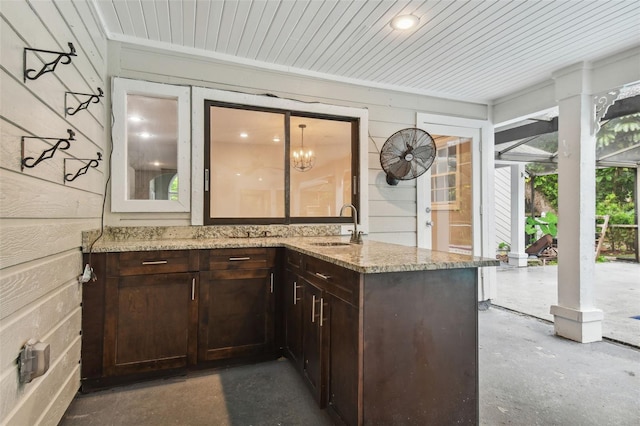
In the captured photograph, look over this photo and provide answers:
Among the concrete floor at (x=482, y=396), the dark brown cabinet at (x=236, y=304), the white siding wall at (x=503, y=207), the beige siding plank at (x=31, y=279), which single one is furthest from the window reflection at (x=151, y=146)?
the white siding wall at (x=503, y=207)

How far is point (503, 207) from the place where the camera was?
8.50m

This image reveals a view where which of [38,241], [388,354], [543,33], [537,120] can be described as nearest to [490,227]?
[537,120]

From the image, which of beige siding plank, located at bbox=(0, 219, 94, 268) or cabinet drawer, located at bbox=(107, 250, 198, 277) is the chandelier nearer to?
cabinet drawer, located at bbox=(107, 250, 198, 277)

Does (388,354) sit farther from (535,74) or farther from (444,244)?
(535,74)

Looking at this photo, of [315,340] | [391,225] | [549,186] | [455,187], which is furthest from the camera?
[549,186]

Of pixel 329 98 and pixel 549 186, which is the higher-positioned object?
pixel 329 98

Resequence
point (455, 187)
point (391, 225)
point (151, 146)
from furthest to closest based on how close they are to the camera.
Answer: point (455, 187), point (391, 225), point (151, 146)

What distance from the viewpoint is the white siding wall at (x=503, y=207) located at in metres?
8.43

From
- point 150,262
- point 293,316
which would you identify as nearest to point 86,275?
point 150,262

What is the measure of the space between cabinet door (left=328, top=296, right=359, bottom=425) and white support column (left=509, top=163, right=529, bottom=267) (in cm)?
641

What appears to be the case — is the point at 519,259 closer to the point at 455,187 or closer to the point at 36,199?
the point at 455,187

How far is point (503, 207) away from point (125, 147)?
8.47 meters

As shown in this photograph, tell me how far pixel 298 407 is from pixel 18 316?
1419 millimetres

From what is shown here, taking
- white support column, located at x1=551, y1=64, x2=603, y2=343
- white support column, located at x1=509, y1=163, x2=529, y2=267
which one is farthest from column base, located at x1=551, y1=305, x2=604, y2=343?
white support column, located at x1=509, y1=163, x2=529, y2=267
